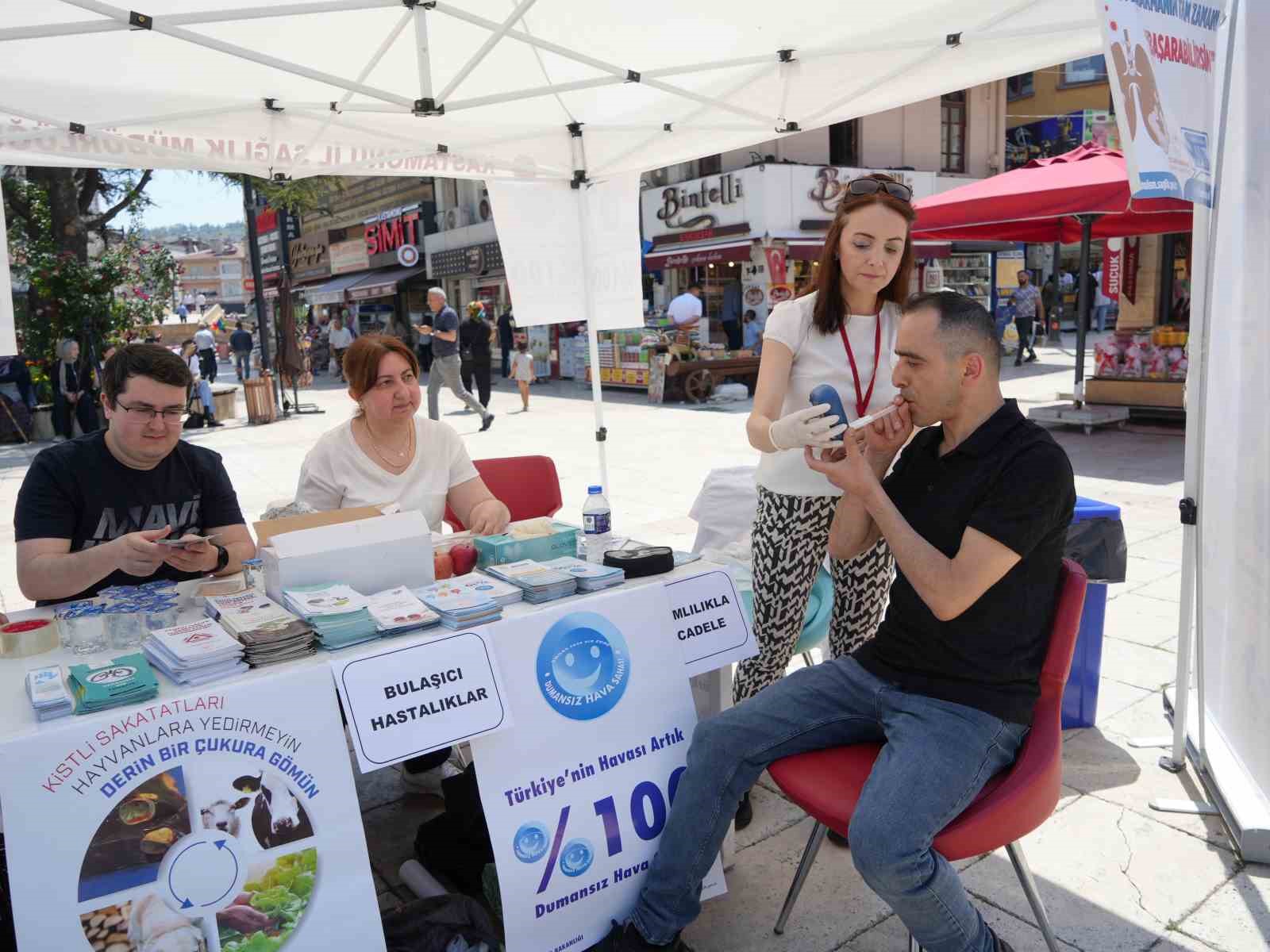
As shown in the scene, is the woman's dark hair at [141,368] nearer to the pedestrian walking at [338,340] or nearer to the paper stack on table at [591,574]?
the paper stack on table at [591,574]

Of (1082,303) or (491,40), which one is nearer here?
(491,40)

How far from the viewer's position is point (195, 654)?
5.99 ft

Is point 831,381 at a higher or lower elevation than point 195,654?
higher

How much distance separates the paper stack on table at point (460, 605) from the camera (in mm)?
2051

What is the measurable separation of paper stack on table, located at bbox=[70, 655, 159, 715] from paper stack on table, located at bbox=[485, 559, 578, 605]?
2.68ft

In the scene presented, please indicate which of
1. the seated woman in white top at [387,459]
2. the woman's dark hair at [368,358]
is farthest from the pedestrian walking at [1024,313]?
the woman's dark hair at [368,358]

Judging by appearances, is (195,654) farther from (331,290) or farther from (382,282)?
(331,290)

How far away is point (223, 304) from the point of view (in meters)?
86.3

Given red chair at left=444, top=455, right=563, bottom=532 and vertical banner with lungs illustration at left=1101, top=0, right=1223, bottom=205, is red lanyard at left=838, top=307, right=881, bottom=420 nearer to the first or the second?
vertical banner with lungs illustration at left=1101, top=0, right=1223, bottom=205

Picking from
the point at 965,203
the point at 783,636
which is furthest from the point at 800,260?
the point at 783,636

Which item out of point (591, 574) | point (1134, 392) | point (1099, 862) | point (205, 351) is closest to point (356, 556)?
point (591, 574)

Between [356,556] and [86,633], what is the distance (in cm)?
60

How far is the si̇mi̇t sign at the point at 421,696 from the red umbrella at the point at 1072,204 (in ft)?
19.8

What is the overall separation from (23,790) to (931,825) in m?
1.65
